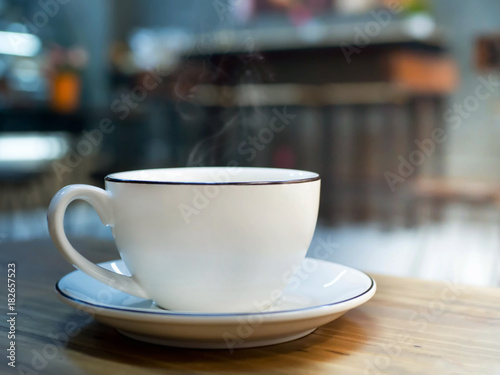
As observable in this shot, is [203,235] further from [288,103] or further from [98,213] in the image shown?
[288,103]

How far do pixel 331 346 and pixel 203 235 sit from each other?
0.10m

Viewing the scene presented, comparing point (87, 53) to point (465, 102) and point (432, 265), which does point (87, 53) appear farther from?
point (432, 265)

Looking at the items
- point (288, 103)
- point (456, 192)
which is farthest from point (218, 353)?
point (288, 103)

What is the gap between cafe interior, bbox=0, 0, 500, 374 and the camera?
336cm

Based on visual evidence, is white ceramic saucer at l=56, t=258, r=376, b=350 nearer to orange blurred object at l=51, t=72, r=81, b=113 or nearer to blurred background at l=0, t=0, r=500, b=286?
blurred background at l=0, t=0, r=500, b=286

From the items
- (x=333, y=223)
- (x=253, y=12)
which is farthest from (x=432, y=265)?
(x=253, y=12)

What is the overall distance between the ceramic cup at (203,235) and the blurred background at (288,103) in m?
2.19

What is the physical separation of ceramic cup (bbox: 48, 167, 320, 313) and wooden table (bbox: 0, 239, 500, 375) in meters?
0.04

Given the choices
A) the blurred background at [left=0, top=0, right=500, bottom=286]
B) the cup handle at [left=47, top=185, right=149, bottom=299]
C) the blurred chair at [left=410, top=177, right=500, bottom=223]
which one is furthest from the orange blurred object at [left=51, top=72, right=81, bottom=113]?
the cup handle at [left=47, top=185, right=149, bottom=299]

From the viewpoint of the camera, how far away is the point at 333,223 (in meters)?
3.14

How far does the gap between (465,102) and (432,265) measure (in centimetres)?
200

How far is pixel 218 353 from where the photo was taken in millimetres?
356

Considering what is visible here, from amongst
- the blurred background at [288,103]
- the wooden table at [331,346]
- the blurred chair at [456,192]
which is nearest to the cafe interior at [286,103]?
the blurred background at [288,103]

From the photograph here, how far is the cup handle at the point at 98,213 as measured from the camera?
15.4 inches
